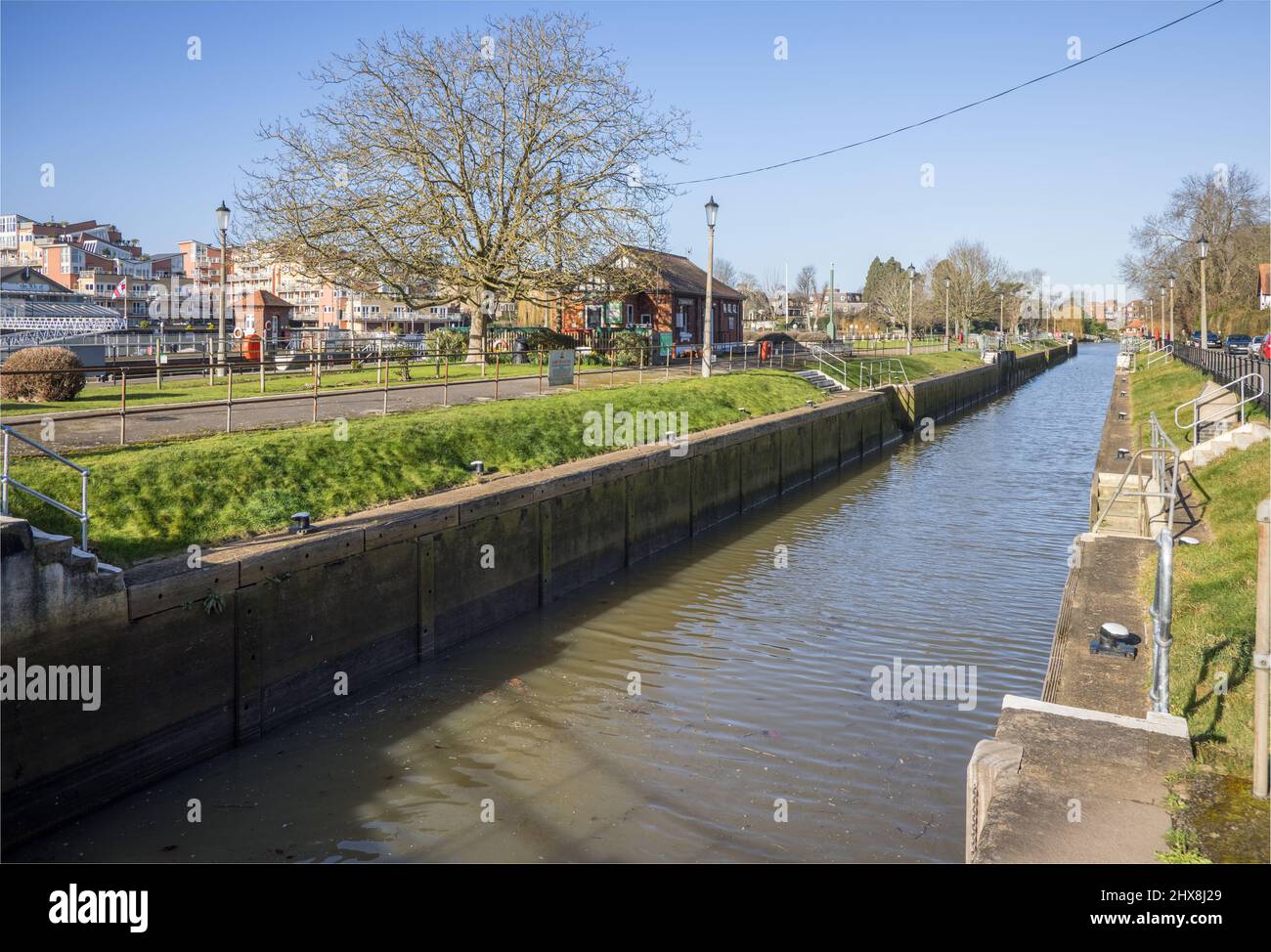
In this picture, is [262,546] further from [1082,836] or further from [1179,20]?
[1179,20]

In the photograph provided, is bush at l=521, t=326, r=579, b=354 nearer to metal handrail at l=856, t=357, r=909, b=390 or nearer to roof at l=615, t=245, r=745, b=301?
roof at l=615, t=245, r=745, b=301

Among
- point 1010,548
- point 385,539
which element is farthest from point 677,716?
point 1010,548

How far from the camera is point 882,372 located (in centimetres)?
4666

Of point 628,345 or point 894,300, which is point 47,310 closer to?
point 628,345

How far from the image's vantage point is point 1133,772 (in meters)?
6.55

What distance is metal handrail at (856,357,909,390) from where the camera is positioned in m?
43.1

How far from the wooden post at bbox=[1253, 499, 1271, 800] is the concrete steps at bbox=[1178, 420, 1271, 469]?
41.4ft

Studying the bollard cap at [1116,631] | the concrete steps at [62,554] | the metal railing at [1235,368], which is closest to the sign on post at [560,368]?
the metal railing at [1235,368]

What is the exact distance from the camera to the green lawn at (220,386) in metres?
18.5

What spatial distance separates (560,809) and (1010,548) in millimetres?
13927

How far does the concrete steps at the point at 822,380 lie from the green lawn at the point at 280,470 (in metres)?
18.2

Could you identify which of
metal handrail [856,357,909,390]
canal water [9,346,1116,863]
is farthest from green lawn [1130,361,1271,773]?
metal handrail [856,357,909,390]

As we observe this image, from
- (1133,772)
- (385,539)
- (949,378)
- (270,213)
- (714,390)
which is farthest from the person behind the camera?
(949,378)

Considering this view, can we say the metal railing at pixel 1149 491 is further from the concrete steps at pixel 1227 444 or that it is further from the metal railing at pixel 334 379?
the metal railing at pixel 334 379
